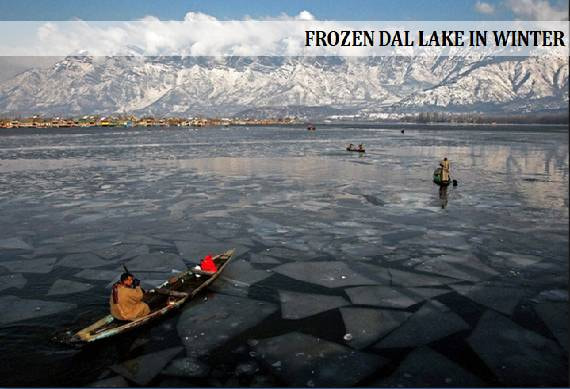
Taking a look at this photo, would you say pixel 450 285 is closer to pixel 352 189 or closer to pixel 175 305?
pixel 175 305

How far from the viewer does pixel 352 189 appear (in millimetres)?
26062

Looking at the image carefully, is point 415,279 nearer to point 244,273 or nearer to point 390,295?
point 390,295

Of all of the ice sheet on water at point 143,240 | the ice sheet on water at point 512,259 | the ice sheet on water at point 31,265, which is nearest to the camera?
the ice sheet on water at point 31,265

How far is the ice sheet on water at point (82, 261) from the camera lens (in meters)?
13.2

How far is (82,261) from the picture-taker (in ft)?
44.5

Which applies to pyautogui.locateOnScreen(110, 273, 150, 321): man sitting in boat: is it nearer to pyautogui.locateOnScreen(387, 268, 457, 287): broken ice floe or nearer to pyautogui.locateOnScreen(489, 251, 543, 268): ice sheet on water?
pyautogui.locateOnScreen(387, 268, 457, 287): broken ice floe

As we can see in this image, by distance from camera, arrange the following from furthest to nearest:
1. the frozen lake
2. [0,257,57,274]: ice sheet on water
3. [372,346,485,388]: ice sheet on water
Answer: [0,257,57,274]: ice sheet on water → the frozen lake → [372,346,485,388]: ice sheet on water

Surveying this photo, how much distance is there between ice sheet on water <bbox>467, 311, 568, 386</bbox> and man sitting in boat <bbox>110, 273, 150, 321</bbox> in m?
6.95

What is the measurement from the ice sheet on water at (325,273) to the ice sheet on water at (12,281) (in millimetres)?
6869

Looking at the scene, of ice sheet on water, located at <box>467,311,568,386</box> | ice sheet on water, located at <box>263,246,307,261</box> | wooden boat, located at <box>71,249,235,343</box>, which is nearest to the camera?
ice sheet on water, located at <box>467,311,568,386</box>

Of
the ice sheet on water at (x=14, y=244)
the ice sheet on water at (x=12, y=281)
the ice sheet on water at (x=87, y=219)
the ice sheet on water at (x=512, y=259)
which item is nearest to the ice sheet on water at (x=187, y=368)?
the ice sheet on water at (x=12, y=281)

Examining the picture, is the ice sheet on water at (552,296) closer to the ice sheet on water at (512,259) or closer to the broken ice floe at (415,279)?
the ice sheet on water at (512,259)

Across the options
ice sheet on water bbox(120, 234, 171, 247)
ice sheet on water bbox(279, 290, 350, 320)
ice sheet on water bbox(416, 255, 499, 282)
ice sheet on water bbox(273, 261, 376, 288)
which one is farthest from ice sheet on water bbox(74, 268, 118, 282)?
ice sheet on water bbox(416, 255, 499, 282)

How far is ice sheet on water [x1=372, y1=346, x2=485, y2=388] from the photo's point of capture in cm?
757
